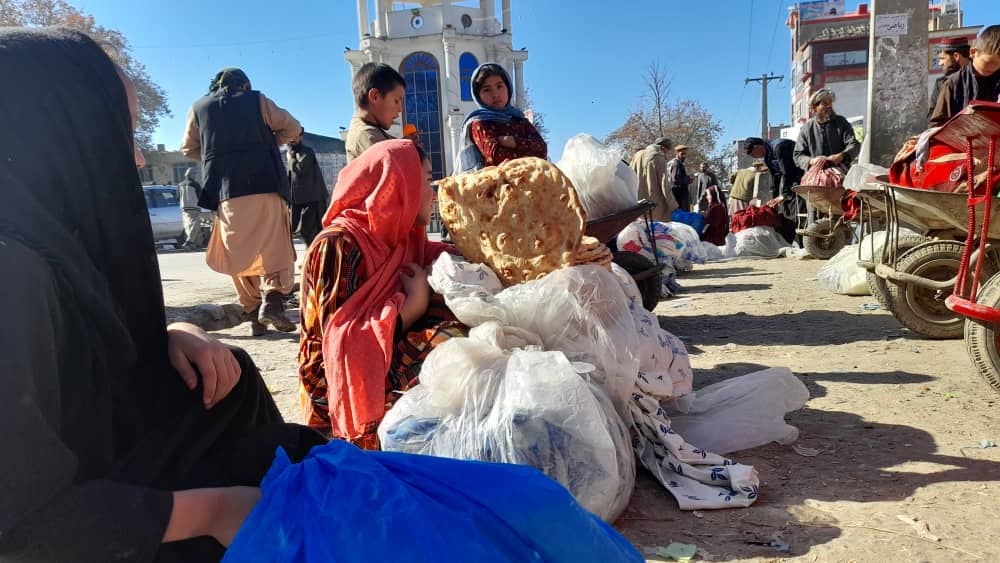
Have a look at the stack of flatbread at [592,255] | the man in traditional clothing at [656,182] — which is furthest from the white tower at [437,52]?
the stack of flatbread at [592,255]

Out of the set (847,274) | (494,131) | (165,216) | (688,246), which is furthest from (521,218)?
(165,216)

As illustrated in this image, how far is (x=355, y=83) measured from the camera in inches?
154

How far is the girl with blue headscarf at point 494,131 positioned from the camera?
3.81 metres

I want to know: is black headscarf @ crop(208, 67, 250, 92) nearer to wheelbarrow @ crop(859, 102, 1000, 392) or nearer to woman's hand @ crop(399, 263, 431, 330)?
woman's hand @ crop(399, 263, 431, 330)

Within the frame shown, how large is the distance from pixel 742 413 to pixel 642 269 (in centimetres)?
209

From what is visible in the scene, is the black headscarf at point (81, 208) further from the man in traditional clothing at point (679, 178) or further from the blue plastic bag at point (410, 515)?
the man in traditional clothing at point (679, 178)

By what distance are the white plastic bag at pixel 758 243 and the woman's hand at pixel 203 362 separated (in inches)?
391

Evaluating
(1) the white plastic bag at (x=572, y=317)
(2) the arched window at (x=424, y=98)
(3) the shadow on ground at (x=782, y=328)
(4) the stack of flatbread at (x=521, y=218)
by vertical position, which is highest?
(2) the arched window at (x=424, y=98)

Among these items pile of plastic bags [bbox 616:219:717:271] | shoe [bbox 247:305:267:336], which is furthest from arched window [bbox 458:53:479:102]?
shoe [bbox 247:305:267:336]

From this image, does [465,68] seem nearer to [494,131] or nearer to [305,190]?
[305,190]

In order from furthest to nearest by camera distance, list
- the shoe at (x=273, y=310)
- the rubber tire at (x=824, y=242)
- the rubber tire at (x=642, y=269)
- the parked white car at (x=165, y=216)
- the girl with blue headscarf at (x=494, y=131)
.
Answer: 1. the parked white car at (x=165, y=216)
2. the rubber tire at (x=824, y=242)
3. the shoe at (x=273, y=310)
4. the rubber tire at (x=642, y=269)
5. the girl with blue headscarf at (x=494, y=131)

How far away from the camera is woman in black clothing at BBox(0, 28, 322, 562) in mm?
713

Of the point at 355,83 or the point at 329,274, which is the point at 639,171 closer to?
the point at 355,83

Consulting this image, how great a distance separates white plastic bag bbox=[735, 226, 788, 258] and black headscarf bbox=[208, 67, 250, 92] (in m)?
7.84
